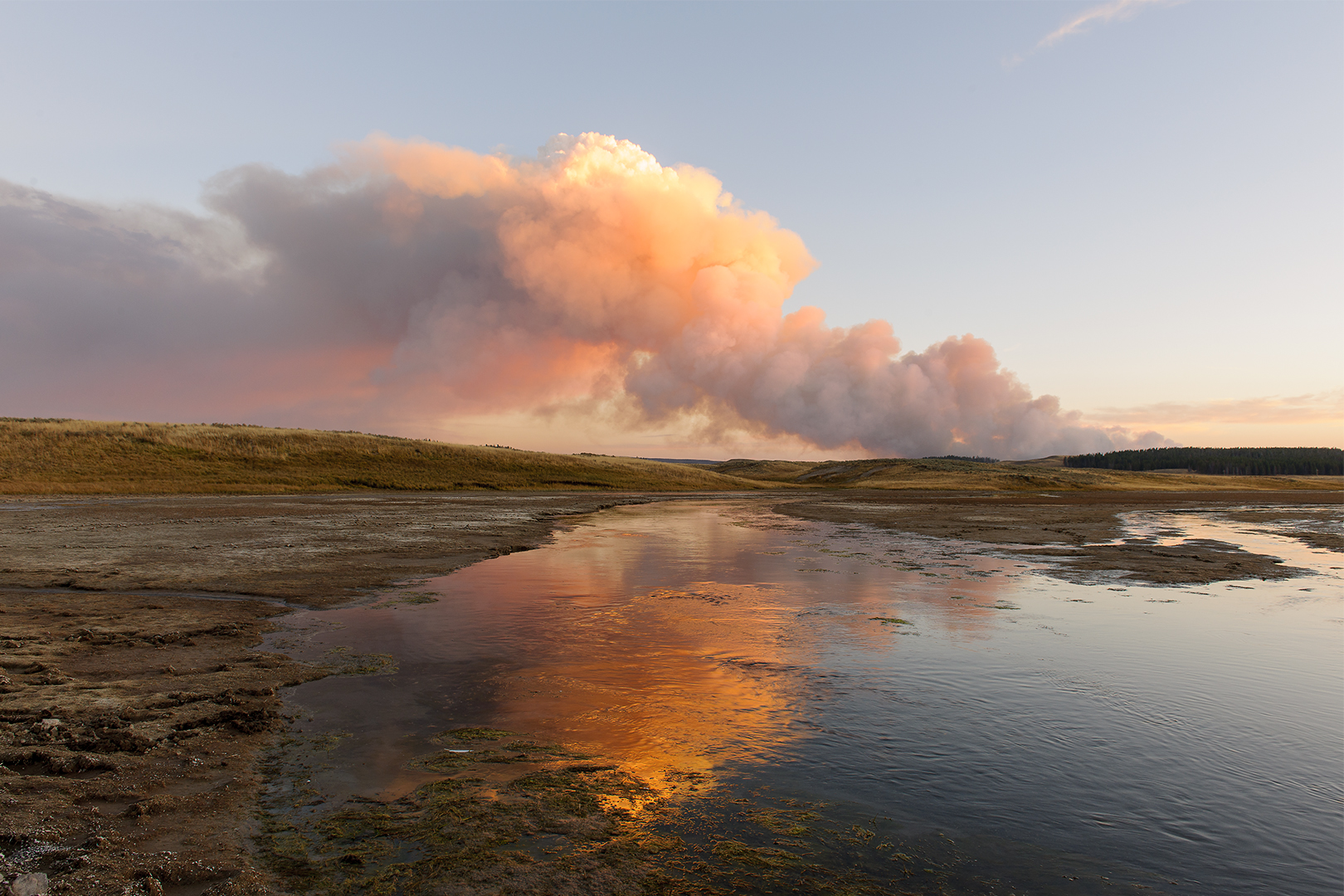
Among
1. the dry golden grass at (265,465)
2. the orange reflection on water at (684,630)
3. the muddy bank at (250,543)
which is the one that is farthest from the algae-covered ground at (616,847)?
the dry golden grass at (265,465)

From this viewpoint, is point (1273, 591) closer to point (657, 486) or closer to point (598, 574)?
point (598, 574)

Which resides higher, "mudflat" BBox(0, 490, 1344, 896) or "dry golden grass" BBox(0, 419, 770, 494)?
"dry golden grass" BBox(0, 419, 770, 494)

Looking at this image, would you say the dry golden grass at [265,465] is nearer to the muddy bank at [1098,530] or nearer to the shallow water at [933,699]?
the muddy bank at [1098,530]

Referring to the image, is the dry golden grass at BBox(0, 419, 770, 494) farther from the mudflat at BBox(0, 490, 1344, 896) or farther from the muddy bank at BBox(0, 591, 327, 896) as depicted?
the muddy bank at BBox(0, 591, 327, 896)

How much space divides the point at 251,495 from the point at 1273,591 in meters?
67.4

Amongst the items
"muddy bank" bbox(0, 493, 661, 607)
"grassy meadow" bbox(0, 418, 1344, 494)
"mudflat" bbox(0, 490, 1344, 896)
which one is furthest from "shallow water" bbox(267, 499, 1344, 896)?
"grassy meadow" bbox(0, 418, 1344, 494)

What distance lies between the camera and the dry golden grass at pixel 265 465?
66.6m

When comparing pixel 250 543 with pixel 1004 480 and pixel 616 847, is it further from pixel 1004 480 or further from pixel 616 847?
pixel 1004 480

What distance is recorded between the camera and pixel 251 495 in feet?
201

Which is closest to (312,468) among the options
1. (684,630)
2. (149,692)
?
(684,630)

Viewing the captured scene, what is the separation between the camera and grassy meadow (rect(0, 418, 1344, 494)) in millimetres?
67438

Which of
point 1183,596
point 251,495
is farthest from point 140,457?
point 1183,596

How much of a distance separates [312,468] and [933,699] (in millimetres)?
85458

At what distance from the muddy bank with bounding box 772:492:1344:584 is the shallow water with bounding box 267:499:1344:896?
300cm
